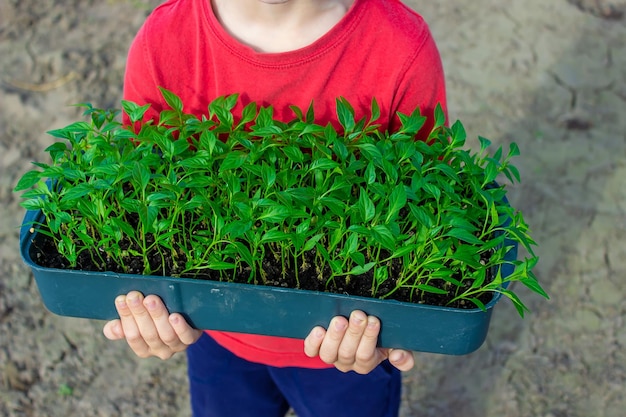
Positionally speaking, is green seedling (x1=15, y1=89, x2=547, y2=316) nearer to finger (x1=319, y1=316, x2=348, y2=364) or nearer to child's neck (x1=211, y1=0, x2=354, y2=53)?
finger (x1=319, y1=316, x2=348, y2=364)

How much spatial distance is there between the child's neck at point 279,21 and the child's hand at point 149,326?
1.75 feet

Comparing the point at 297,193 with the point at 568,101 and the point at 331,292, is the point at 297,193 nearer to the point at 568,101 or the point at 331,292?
the point at 331,292

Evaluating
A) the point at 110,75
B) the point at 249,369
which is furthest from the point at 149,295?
the point at 110,75

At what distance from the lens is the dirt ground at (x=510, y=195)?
234 cm

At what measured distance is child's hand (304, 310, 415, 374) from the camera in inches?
49.0

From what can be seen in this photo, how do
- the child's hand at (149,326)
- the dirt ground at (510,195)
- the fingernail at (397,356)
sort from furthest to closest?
1. the dirt ground at (510,195)
2. the fingernail at (397,356)
3. the child's hand at (149,326)

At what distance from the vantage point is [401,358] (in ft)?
4.62

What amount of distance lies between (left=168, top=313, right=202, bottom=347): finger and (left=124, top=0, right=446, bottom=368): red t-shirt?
1.41 ft

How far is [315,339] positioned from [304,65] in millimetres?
506

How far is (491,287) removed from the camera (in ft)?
3.97

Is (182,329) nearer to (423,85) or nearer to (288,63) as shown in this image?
(288,63)

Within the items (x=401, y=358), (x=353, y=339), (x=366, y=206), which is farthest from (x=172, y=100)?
(x=401, y=358)

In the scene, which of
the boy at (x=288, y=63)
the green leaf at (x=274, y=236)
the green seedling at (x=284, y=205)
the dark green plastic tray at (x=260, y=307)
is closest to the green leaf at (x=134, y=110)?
the green seedling at (x=284, y=205)

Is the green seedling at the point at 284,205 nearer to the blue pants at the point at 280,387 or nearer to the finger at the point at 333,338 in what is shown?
the finger at the point at 333,338
